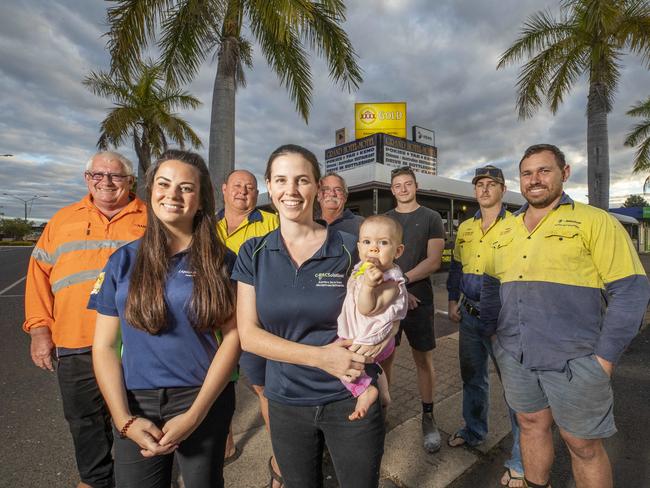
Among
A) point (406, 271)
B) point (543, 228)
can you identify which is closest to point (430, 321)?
point (406, 271)

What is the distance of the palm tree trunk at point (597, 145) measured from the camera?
9.18 meters

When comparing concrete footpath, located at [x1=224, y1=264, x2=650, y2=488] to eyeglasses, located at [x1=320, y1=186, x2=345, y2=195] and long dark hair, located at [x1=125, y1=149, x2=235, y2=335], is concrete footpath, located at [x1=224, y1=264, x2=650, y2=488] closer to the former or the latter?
long dark hair, located at [x1=125, y1=149, x2=235, y2=335]

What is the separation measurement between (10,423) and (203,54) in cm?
776

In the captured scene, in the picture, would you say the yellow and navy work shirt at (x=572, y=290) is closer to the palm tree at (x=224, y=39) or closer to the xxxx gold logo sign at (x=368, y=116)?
the palm tree at (x=224, y=39)

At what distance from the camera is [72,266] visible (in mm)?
2375

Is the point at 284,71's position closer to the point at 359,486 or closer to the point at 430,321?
the point at 430,321

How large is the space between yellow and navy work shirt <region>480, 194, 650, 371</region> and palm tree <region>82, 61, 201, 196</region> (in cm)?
1874

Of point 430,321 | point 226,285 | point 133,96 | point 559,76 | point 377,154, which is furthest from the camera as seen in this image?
point 133,96

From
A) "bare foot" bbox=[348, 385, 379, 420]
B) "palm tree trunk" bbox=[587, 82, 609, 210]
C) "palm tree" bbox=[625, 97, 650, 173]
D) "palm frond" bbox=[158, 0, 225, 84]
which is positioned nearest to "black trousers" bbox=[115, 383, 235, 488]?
"bare foot" bbox=[348, 385, 379, 420]

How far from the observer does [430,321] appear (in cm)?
332

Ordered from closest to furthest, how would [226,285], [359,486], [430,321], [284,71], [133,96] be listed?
[359,486], [226,285], [430,321], [284,71], [133,96]

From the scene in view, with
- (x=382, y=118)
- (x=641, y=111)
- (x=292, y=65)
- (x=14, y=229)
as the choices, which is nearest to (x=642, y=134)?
(x=641, y=111)

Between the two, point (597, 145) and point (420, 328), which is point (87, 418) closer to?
point (420, 328)

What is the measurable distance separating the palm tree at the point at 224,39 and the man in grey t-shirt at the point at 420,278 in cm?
488
